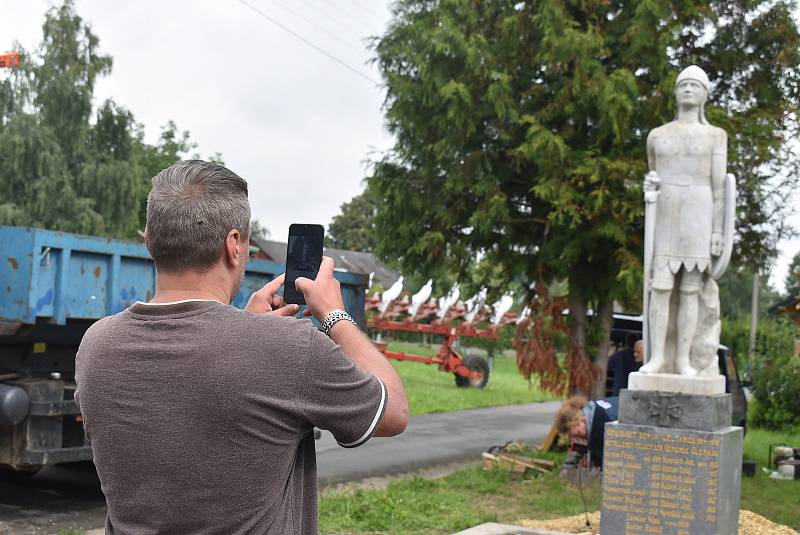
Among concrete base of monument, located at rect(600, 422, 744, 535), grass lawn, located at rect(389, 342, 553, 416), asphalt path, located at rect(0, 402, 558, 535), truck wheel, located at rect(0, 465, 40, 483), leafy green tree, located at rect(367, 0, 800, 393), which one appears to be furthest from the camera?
grass lawn, located at rect(389, 342, 553, 416)

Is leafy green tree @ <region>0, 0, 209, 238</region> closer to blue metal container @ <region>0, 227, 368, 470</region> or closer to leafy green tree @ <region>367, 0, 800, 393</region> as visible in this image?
leafy green tree @ <region>367, 0, 800, 393</region>

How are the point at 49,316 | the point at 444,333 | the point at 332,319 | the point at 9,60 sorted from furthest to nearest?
the point at 9,60 → the point at 444,333 → the point at 49,316 → the point at 332,319

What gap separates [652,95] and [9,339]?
24.6 feet

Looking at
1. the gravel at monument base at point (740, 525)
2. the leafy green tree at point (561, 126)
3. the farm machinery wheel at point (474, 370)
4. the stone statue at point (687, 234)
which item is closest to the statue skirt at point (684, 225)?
the stone statue at point (687, 234)

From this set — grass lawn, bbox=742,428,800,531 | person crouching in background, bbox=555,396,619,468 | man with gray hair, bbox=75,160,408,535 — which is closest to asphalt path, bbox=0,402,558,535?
person crouching in background, bbox=555,396,619,468

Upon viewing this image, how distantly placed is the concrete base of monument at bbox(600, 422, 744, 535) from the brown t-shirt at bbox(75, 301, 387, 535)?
18.5 feet

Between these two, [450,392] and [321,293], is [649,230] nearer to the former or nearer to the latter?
[321,293]

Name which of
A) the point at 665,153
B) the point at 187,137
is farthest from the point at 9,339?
the point at 187,137

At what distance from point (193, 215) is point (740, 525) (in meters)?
7.22

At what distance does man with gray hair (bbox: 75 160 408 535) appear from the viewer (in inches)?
72.1

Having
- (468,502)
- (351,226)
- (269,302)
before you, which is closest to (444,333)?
(468,502)

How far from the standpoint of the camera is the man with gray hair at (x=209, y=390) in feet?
6.00

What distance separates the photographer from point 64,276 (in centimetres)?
748

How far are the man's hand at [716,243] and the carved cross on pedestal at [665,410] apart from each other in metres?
1.33
